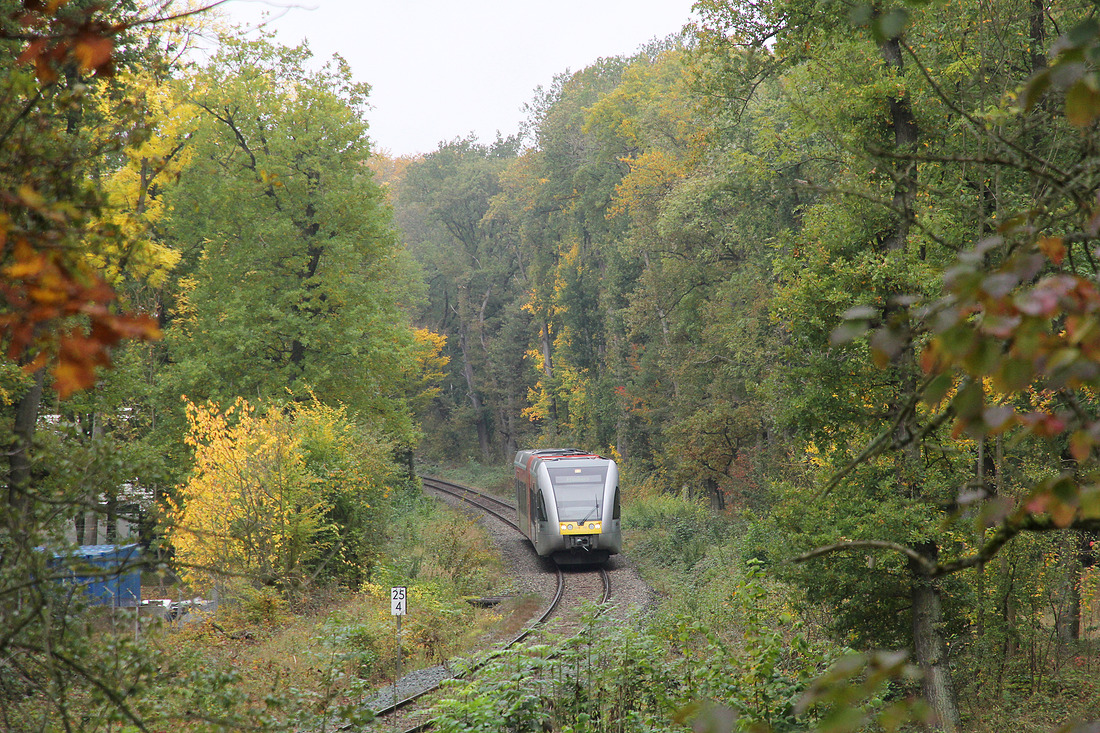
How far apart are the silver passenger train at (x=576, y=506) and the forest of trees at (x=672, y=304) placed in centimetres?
405

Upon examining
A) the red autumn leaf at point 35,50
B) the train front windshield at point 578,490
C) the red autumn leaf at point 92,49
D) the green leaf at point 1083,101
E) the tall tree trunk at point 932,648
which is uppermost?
the red autumn leaf at point 35,50

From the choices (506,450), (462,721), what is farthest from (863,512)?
(506,450)

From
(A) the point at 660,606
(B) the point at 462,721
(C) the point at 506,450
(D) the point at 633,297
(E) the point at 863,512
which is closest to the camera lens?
(B) the point at 462,721

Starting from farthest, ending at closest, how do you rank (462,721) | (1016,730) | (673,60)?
(673,60) → (1016,730) → (462,721)

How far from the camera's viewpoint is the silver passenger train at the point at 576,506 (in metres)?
19.0

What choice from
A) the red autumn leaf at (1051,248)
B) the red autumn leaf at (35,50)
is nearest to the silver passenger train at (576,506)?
the red autumn leaf at (35,50)

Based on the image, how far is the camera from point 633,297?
29172 millimetres

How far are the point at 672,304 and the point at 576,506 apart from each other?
12065mm

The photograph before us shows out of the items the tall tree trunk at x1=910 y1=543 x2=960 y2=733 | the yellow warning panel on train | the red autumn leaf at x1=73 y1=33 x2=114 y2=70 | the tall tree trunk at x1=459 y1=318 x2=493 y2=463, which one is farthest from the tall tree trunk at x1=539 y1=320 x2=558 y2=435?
the red autumn leaf at x1=73 y1=33 x2=114 y2=70

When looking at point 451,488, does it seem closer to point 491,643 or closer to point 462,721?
point 491,643

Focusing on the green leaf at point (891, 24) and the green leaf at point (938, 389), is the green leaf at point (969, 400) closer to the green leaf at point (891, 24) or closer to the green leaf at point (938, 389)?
the green leaf at point (938, 389)

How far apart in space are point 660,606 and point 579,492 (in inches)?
180

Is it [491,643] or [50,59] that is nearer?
[50,59]

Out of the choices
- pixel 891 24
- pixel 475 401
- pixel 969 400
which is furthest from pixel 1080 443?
pixel 475 401
